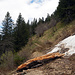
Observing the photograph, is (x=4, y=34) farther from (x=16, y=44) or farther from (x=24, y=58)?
(x=24, y=58)

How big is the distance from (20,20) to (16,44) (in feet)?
34.2

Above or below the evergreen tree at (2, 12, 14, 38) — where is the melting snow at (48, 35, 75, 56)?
below

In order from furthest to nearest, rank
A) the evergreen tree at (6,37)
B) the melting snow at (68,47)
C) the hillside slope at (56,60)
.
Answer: the evergreen tree at (6,37)
the melting snow at (68,47)
the hillside slope at (56,60)

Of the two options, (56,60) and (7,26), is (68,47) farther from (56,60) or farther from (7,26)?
(7,26)

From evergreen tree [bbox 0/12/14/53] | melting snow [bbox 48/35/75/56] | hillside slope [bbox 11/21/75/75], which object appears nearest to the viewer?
hillside slope [bbox 11/21/75/75]

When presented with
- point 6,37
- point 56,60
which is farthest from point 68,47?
point 6,37

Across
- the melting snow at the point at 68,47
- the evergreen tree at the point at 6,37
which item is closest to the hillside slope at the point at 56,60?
the melting snow at the point at 68,47

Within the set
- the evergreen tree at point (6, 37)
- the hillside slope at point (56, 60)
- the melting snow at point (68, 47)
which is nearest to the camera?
the hillside slope at point (56, 60)

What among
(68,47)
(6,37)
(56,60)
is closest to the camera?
(56,60)

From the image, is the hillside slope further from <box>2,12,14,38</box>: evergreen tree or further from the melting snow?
<box>2,12,14,38</box>: evergreen tree

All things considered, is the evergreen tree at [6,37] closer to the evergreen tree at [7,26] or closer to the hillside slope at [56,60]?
the evergreen tree at [7,26]

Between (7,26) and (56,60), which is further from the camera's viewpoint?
(7,26)

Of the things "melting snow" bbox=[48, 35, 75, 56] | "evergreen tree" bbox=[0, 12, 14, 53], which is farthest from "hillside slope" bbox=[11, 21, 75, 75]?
"evergreen tree" bbox=[0, 12, 14, 53]

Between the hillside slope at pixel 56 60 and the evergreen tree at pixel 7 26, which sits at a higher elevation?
the evergreen tree at pixel 7 26
